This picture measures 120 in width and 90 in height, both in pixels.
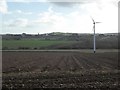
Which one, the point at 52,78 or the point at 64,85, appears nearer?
Result: the point at 64,85

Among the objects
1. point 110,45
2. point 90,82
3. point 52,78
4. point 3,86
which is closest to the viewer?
point 3,86

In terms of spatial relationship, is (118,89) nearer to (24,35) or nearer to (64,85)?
(64,85)

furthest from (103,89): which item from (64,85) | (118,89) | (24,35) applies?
(24,35)

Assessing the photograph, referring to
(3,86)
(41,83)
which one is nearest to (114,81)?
(41,83)

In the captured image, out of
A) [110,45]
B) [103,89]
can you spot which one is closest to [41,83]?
[103,89]

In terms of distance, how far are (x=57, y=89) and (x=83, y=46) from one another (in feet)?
273

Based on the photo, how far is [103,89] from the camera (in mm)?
18172

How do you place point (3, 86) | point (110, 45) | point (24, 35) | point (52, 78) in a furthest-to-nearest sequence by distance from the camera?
point (24, 35) → point (110, 45) → point (52, 78) → point (3, 86)

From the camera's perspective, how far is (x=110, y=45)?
325 feet

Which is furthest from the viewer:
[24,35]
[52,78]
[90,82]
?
[24,35]

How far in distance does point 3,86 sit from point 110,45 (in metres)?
81.8

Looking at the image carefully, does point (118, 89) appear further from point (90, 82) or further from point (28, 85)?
point (28, 85)

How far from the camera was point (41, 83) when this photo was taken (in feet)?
67.6

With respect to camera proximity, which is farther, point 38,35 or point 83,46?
point 38,35
